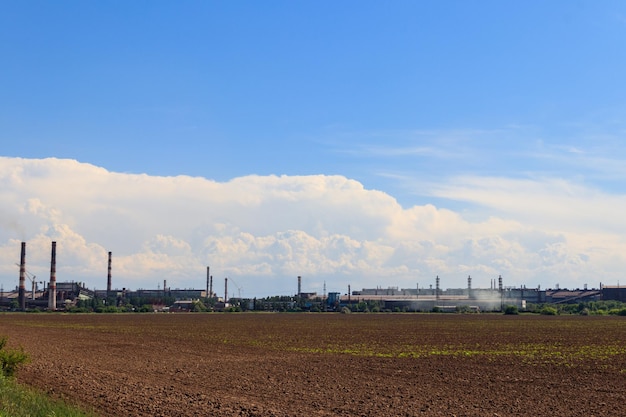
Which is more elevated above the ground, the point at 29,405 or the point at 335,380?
the point at 29,405

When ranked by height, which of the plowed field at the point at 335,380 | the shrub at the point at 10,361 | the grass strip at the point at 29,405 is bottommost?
the plowed field at the point at 335,380

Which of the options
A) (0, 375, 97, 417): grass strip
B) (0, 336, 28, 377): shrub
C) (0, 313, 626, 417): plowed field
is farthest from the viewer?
(0, 336, 28, 377): shrub

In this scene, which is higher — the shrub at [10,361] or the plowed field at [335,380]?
the shrub at [10,361]

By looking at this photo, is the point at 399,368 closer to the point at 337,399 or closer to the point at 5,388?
the point at 337,399

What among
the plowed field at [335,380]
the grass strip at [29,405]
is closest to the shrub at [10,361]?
the plowed field at [335,380]

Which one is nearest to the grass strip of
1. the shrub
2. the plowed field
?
the plowed field

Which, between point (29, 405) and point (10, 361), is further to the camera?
point (10, 361)

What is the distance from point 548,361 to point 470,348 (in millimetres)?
12780

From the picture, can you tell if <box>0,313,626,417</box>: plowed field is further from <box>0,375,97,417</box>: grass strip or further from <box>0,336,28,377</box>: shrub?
<box>0,375,97,417</box>: grass strip

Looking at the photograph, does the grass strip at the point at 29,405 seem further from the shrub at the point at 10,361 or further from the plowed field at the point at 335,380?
the shrub at the point at 10,361

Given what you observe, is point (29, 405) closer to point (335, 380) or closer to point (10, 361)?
point (10, 361)

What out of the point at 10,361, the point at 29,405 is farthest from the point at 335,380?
the point at 29,405

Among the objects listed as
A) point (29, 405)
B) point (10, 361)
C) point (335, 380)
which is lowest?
point (335, 380)

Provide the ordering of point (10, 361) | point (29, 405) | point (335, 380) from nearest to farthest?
point (29, 405) < point (10, 361) < point (335, 380)
